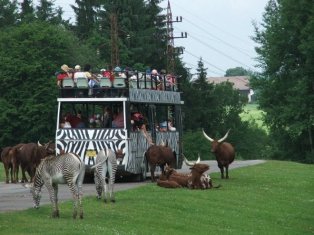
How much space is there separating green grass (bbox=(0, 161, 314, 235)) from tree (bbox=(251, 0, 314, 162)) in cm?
4012

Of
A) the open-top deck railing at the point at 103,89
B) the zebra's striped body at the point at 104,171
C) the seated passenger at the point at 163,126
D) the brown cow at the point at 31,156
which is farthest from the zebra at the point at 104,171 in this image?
the seated passenger at the point at 163,126

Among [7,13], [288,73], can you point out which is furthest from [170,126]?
[7,13]

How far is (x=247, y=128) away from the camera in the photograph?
121 m

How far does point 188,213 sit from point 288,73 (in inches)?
2227

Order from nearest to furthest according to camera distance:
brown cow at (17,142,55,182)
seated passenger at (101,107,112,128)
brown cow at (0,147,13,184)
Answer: seated passenger at (101,107,112,128) → brown cow at (17,142,55,182) → brown cow at (0,147,13,184)

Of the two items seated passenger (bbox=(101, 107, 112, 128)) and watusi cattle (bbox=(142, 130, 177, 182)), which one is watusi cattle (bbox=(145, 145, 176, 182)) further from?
seated passenger (bbox=(101, 107, 112, 128))

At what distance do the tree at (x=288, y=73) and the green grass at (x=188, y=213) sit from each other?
4012 centimetres

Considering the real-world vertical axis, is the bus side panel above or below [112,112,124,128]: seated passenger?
below

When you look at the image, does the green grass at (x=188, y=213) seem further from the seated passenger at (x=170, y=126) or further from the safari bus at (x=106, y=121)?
the seated passenger at (x=170, y=126)

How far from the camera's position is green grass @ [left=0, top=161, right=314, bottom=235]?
2027cm

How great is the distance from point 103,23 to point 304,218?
8947cm

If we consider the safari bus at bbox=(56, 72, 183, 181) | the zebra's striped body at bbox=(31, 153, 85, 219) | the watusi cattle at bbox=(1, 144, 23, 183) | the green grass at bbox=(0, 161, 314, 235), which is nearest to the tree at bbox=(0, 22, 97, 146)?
the watusi cattle at bbox=(1, 144, 23, 183)

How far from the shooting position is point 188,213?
2450 centimetres

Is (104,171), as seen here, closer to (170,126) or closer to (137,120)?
(137,120)
